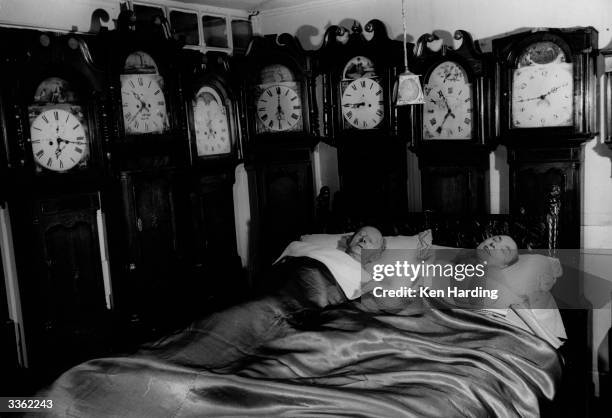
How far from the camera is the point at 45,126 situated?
3.76 metres

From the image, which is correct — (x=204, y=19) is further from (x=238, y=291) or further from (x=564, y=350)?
(x=564, y=350)

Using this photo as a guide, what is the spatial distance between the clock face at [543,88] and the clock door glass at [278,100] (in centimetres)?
166

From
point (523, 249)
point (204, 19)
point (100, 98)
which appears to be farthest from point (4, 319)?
point (523, 249)

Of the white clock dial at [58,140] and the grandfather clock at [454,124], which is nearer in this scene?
the white clock dial at [58,140]

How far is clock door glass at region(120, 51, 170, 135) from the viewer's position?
4.19 meters

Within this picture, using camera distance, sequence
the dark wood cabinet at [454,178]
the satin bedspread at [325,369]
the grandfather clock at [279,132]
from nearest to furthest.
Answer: the satin bedspread at [325,369] < the dark wood cabinet at [454,178] < the grandfather clock at [279,132]

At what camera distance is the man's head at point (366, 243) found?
3852mm

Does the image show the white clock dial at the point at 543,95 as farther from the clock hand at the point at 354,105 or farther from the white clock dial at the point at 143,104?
the white clock dial at the point at 143,104

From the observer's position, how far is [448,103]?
4227mm

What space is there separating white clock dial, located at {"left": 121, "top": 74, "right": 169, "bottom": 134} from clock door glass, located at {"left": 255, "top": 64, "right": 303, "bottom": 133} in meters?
0.83

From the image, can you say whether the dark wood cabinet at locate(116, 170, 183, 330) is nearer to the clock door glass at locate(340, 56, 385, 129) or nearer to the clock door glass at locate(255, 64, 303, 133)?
the clock door glass at locate(255, 64, 303, 133)

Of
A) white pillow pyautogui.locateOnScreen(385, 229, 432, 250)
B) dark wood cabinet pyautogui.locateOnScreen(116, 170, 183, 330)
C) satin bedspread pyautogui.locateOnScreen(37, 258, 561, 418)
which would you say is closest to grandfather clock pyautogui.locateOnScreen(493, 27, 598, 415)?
white pillow pyautogui.locateOnScreen(385, 229, 432, 250)

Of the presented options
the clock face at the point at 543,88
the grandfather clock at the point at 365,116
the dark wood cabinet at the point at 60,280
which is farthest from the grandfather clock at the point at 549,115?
the dark wood cabinet at the point at 60,280

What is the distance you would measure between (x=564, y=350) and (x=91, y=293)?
9.48 ft
